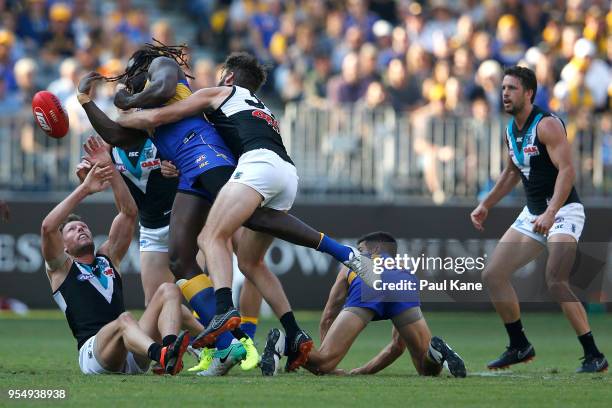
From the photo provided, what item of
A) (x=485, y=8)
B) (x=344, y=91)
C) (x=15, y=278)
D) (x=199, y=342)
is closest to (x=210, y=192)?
(x=199, y=342)

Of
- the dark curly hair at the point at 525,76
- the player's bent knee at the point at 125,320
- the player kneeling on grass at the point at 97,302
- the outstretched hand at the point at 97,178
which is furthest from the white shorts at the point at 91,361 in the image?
the dark curly hair at the point at 525,76

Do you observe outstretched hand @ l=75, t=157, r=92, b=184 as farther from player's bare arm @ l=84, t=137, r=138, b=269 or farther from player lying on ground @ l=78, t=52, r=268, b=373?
player lying on ground @ l=78, t=52, r=268, b=373

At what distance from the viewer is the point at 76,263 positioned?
973cm

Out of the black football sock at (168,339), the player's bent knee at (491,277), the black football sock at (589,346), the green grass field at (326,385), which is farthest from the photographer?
the player's bent knee at (491,277)

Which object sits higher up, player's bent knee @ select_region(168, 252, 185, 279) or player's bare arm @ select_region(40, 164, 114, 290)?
player's bare arm @ select_region(40, 164, 114, 290)

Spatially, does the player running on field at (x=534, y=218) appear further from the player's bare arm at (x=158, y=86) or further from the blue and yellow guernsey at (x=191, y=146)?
the player's bare arm at (x=158, y=86)

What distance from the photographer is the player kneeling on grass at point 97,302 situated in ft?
30.2

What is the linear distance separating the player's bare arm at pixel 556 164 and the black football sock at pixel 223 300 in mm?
2905

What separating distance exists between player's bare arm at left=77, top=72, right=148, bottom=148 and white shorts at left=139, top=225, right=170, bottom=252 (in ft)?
4.24

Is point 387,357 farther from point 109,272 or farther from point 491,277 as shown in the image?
point 109,272

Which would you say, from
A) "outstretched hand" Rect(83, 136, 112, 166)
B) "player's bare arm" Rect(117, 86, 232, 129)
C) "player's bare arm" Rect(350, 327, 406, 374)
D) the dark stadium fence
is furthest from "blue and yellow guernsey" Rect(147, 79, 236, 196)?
the dark stadium fence

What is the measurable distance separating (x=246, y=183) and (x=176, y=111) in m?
0.78

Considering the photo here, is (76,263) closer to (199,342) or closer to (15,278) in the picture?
(199,342)

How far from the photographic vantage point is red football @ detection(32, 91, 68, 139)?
33.9 ft
